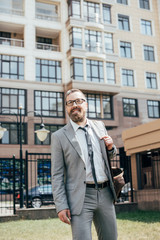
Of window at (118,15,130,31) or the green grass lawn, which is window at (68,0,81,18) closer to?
window at (118,15,130,31)

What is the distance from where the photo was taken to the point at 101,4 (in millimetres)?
32938

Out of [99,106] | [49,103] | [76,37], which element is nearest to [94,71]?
[99,106]

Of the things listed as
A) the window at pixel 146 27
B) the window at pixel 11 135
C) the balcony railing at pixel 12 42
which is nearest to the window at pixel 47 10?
the balcony railing at pixel 12 42

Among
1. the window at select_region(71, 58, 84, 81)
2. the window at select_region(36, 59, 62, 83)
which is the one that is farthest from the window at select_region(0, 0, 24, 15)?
the window at select_region(71, 58, 84, 81)

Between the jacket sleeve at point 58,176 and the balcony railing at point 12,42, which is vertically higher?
the balcony railing at point 12,42

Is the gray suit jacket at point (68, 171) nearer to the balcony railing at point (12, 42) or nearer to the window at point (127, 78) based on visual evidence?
the balcony railing at point (12, 42)

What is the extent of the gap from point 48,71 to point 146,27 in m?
13.5

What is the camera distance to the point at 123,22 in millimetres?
35031

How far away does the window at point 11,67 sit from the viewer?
29.3m

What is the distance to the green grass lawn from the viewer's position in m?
7.80

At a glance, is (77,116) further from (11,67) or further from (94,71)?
(94,71)

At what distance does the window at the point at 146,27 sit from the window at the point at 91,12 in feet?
20.6

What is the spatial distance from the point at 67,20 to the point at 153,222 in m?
26.1

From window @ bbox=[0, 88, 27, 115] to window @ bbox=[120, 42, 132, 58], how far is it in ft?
38.8
